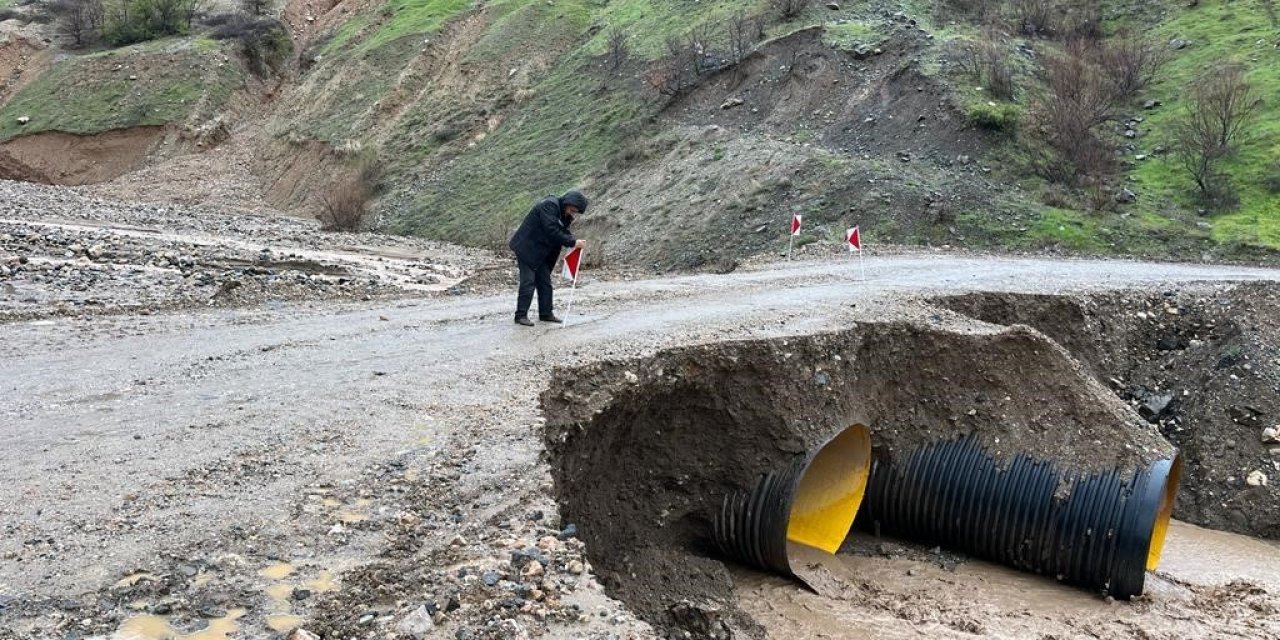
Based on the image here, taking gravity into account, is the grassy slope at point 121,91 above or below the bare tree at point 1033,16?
below

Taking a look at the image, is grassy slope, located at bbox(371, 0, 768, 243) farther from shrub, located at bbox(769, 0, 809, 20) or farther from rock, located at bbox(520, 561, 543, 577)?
rock, located at bbox(520, 561, 543, 577)

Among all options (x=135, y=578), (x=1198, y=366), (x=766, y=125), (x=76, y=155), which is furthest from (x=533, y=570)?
(x=76, y=155)

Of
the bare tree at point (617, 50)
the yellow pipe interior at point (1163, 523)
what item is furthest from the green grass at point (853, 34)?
the yellow pipe interior at point (1163, 523)

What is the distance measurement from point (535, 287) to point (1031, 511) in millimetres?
5150

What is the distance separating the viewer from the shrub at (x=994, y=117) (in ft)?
69.7

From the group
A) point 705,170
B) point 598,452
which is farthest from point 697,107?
point 598,452

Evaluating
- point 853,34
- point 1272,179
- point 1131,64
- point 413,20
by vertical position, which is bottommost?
point 1272,179

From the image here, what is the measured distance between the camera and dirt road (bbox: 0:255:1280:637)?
414cm

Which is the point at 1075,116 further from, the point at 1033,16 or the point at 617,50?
the point at 617,50

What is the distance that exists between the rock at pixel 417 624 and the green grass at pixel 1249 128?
18.0m

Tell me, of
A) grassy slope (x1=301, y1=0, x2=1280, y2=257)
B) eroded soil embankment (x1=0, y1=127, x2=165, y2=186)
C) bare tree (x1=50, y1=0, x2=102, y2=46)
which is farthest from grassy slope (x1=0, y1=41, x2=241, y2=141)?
grassy slope (x1=301, y1=0, x2=1280, y2=257)

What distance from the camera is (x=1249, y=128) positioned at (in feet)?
69.1

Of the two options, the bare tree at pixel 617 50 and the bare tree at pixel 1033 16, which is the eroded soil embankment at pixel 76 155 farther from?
the bare tree at pixel 1033 16

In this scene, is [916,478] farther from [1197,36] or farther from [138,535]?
[1197,36]
